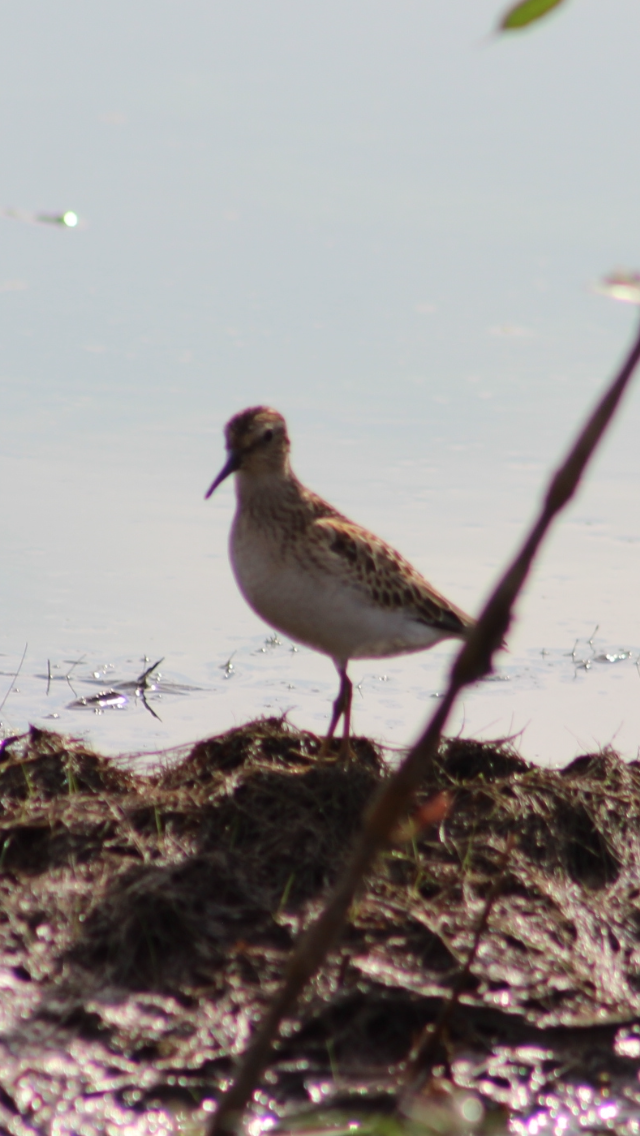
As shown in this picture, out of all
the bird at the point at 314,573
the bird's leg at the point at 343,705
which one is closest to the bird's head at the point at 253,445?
the bird at the point at 314,573

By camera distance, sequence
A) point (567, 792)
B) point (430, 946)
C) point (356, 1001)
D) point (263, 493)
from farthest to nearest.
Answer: point (263, 493), point (567, 792), point (430, 946), point (356, 1001)

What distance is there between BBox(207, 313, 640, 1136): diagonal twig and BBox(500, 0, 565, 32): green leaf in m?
0.17

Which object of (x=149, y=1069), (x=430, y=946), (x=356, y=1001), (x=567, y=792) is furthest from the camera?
(x=567, y=792)

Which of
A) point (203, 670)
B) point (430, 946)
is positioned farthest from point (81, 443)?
point (430, 946)

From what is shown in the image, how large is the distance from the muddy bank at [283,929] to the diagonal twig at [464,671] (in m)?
2.62

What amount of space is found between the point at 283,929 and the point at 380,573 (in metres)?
1.71

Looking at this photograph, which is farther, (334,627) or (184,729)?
(184,729)

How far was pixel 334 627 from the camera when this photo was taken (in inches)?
219

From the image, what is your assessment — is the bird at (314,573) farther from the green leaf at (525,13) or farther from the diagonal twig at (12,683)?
the green leaf at (525,13)

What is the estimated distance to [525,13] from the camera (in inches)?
31.9

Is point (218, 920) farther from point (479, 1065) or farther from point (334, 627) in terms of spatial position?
point (334, 627)

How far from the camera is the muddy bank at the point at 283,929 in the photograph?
384 centimetres

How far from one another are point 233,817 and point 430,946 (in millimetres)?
835

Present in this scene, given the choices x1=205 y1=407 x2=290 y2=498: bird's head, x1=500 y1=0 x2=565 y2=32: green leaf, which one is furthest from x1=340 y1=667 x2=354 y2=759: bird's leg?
x1=500 y1=0 x2=565 y2=32: green leaf
